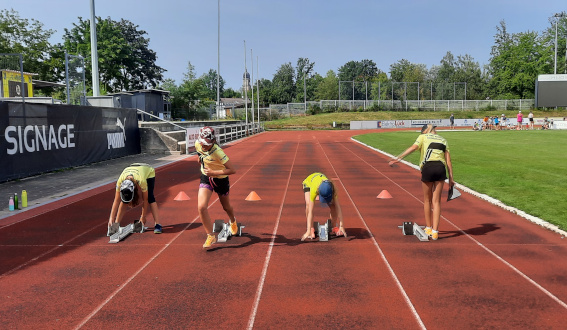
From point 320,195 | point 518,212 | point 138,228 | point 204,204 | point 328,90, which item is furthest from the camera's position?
point 328,90

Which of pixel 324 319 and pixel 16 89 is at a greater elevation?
pixel 16 89

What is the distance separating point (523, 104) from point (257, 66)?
152ft

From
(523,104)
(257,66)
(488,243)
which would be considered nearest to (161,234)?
(488,243)

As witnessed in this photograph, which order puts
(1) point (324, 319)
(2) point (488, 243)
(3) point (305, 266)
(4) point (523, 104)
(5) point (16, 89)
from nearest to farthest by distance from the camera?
1. (1) point (324, 319)
2. (3) point (305, 266)
3. (2) point (488, 243)
4. (5) point (16, 89)
5. (4) point (523, 104)

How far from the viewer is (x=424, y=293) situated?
538 cm

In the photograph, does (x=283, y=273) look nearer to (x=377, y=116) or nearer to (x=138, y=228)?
(x=138, y=228)

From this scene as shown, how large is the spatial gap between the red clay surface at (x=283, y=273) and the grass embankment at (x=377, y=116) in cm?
5793

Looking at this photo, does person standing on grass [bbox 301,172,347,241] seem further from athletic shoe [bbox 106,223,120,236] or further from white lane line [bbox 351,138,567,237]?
white lane line [bbox 351,138,567,237]

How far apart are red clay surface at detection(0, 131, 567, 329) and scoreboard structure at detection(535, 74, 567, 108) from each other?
5117cm

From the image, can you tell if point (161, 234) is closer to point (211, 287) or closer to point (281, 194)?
point (211, 287)

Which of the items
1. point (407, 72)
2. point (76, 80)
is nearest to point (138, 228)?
point (76, 80)

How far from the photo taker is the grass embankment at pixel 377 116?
6788 cm

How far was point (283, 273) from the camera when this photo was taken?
20.1 ft

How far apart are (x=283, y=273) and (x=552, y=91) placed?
5801 centimetres
